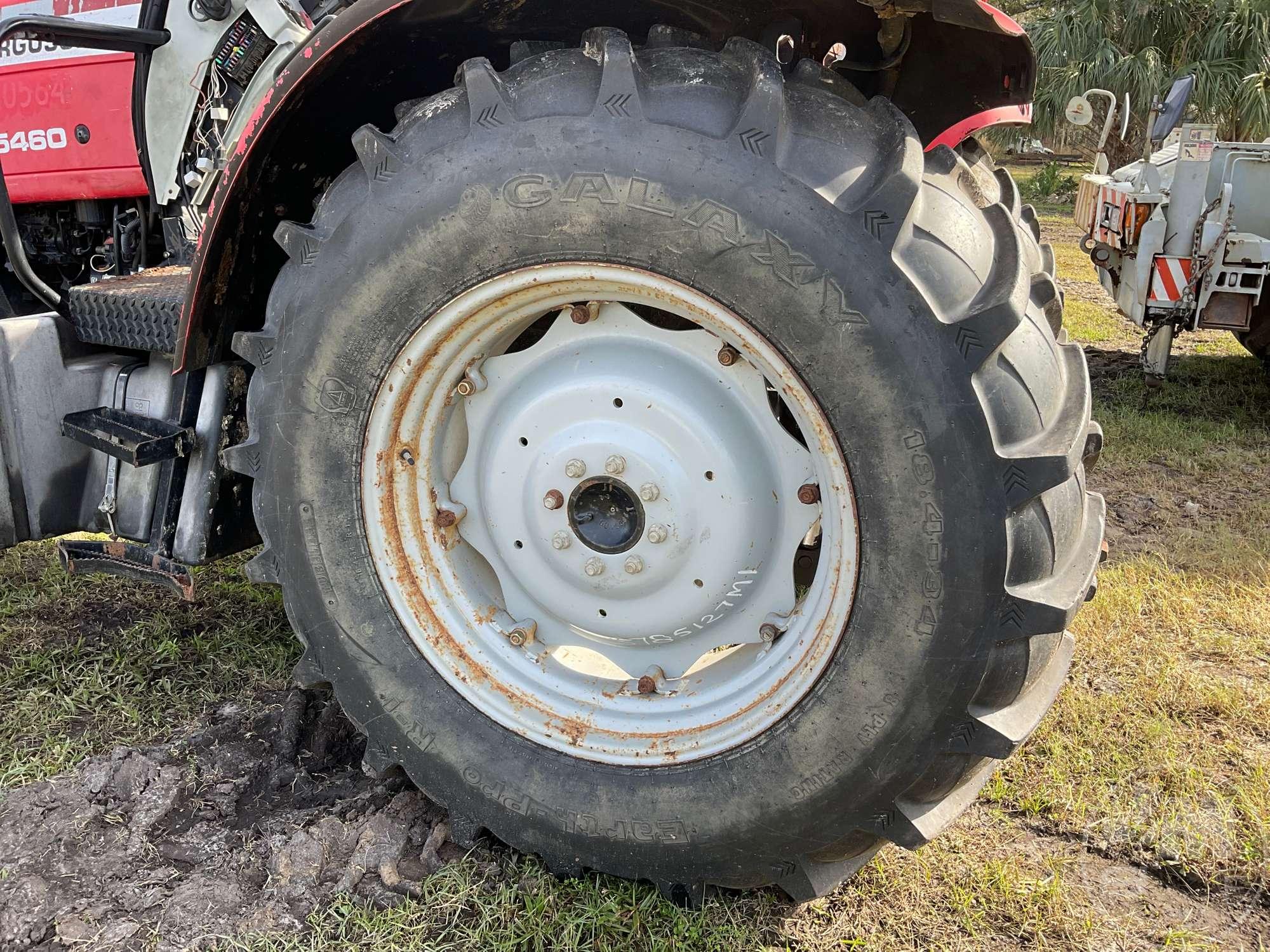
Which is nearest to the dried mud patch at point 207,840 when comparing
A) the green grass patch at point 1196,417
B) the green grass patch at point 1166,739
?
the green grass patch at point 1166,739

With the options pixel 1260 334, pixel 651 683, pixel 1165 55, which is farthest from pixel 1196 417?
pixel 1165 55

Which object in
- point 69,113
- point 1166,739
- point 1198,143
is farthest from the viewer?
point 1198,143

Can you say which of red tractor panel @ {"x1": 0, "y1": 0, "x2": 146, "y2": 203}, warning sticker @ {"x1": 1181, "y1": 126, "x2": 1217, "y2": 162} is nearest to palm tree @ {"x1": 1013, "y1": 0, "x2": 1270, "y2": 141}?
warning sticker @ {"x1": 1181, "y1": 126, "x2": 1217, "y2": 162}

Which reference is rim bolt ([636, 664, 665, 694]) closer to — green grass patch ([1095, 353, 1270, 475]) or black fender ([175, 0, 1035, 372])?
black fender ([175, 0, 1035, 372])

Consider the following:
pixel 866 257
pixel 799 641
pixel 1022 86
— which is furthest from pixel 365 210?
pixel 1022 86

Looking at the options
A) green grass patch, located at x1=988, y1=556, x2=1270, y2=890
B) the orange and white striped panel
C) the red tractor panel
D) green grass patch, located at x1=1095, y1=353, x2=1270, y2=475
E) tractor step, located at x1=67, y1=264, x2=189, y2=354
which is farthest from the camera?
the orange and white striped panel

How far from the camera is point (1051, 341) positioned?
186 cm

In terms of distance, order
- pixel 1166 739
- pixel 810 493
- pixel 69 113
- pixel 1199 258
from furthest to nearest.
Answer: pixel 1199 258
pixel 69 113
pixel 1166 739
pixel 810 493

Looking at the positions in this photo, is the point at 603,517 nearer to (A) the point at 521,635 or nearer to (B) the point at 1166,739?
(A) the point at 521,635

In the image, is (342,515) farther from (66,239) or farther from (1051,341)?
(66,239)

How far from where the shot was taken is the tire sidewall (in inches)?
65.7

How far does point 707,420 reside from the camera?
2.00 metres

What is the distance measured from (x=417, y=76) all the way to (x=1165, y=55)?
56.3 feet

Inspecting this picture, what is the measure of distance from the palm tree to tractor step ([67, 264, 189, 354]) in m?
14.9
